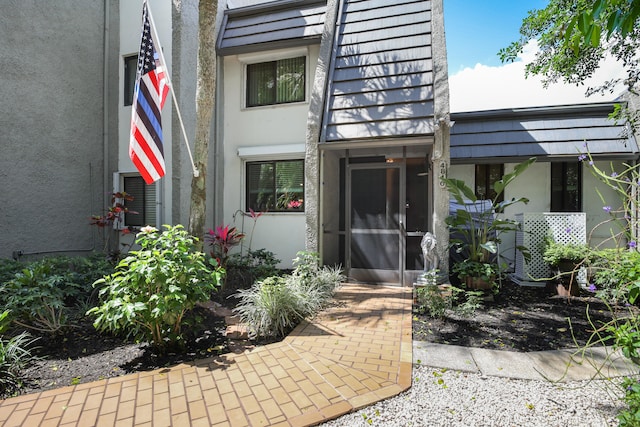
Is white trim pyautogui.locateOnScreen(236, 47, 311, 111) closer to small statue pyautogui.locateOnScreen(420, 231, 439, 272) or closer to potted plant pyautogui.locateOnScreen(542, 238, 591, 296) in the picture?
small statue pyautogui.locateOnScreen(420, 231, 439, 272)

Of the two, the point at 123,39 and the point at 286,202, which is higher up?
the point at 123,39

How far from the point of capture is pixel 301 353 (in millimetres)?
3742

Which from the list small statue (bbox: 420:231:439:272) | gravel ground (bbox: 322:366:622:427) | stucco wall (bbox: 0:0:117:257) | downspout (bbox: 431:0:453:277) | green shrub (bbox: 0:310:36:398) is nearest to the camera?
gravel ground (bbox: 322:366:622:427)

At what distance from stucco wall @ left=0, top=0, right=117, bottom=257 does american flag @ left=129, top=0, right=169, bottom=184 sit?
A: 15.9 ft

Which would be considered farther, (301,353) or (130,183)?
(130,183)

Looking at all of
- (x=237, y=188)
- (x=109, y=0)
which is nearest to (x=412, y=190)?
(x=237, y=188)

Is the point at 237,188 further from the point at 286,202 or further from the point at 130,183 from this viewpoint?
the point at 130,183

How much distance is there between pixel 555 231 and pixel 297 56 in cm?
793

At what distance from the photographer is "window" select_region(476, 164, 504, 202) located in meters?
10.4

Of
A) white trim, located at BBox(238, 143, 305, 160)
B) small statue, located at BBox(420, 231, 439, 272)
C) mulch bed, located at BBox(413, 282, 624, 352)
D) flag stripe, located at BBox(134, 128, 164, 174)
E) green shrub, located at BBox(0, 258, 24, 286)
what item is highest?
white trim, located at BBox(238, 143, 305, 160)

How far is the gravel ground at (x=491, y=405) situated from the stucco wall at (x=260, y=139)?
588 centimetres

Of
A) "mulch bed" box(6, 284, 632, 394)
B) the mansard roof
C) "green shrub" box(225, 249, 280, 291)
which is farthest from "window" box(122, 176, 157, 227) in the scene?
the mansard roof

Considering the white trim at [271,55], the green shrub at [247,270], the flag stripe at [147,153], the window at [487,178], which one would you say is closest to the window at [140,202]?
the green shrub at [247,270]

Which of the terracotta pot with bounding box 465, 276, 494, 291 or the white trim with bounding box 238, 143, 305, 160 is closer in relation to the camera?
the terracotta pot with bounding box 465, 276, 494, 291
